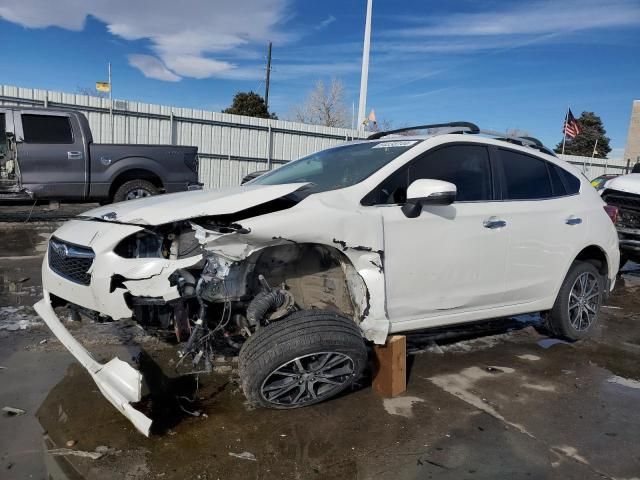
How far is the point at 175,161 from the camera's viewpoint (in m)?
9.69

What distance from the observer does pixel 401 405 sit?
3408 mm

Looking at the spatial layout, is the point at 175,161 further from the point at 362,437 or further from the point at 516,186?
the point at 362,437

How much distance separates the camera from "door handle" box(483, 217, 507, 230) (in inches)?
149

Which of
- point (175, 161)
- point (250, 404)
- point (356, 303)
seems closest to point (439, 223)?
point (356, 303)

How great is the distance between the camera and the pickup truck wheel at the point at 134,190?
30.7ft

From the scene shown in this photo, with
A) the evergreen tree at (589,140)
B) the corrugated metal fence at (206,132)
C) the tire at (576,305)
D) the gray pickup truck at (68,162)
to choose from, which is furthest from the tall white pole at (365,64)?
the evergreen tree at (589,140)

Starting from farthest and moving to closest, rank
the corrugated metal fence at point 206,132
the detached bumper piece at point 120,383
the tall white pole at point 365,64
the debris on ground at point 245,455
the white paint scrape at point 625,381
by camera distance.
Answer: the tall white pole at point 365,64 < the corrugated metal fence at point 206,132 < the white paint scrape at point 625,381 < the debris on ground at point 245,455 < the detached bumper piece at point 120,383

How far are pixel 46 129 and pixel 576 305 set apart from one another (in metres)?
8.73

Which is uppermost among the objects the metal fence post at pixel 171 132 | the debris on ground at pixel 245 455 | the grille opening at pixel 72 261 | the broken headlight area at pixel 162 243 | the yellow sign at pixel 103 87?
the yellow sign at pixel 103 87

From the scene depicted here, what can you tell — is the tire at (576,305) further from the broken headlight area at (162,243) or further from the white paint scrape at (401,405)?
the broken headlight area at (162,243)

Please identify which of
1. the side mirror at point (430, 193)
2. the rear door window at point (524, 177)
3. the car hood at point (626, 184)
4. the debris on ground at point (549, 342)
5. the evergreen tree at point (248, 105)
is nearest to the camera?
the side mirror at point (430, 193)

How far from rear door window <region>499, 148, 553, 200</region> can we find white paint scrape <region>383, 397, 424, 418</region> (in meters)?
1.71

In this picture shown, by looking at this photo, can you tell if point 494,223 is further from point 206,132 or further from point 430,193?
point 206,132

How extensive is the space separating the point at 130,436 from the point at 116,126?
1403 centimetres
